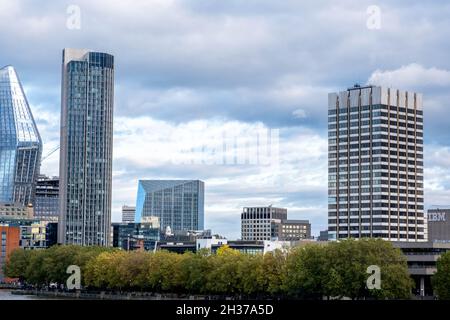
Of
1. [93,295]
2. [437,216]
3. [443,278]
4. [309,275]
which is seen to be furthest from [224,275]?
[437,216]

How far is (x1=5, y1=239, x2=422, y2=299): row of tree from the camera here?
63094mm

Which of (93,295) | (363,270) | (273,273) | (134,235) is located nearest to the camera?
(363,270)

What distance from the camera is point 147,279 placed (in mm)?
94188

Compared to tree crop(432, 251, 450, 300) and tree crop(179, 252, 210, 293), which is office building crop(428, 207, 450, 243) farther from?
tree crop(432, 251, 450, 300)

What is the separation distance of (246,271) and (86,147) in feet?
366

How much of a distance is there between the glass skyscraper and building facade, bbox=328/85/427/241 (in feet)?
196

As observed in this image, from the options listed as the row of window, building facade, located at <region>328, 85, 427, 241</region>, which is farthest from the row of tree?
the row of window

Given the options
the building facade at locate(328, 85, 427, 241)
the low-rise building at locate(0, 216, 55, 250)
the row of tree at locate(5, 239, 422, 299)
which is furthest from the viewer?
the low-rise building at locate(0, 216, 55, 250)

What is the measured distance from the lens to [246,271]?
78.4 metres

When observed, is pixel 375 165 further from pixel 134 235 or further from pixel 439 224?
pixel 134 235

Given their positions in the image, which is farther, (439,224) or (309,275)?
(439,224)
